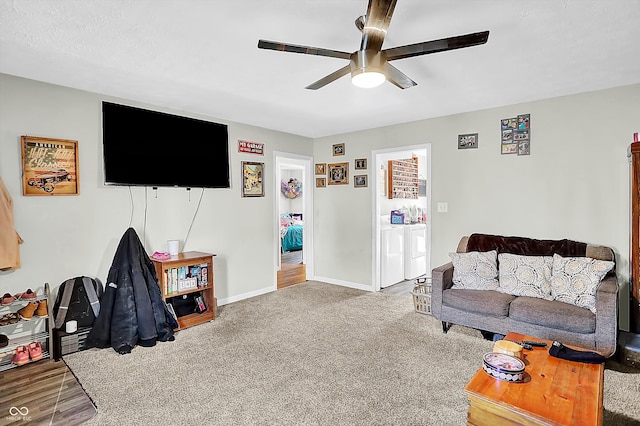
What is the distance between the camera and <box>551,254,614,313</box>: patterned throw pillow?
2727 millimetres

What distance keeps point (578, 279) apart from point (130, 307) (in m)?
3.86

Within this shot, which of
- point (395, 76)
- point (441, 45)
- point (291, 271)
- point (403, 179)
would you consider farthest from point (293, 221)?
point (441, 45)

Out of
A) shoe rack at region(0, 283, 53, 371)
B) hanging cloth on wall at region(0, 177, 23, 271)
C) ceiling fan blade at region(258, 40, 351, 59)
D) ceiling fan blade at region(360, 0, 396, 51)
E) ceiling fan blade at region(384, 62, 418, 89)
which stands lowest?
shoe rack at region(0, 283, 53, 371)

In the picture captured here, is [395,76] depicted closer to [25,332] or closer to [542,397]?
[542,397]

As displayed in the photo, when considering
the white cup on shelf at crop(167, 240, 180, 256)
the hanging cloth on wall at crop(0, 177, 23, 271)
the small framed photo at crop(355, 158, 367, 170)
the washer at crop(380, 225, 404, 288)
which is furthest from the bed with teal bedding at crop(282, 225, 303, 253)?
the hanging cloth on wall at crop(0, 177, 23, 271)

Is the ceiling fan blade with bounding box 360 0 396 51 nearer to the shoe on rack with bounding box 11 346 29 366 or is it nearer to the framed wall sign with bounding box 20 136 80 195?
the framed wall sign with bounding box 20 136 80 195

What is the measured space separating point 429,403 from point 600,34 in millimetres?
2582

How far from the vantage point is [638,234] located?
273cm

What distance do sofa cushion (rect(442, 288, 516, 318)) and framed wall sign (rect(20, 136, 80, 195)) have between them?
11.9ft

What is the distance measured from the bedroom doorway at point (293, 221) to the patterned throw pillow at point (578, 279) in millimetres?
3423

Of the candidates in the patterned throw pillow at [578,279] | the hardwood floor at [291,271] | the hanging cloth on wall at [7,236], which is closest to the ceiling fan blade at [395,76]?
the patterned throw pillow at [578,279]

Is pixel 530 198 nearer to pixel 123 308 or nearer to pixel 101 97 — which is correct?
pixel 123 308

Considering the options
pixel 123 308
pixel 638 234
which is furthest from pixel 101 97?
pixel 638 234

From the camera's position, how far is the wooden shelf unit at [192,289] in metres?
3.42
